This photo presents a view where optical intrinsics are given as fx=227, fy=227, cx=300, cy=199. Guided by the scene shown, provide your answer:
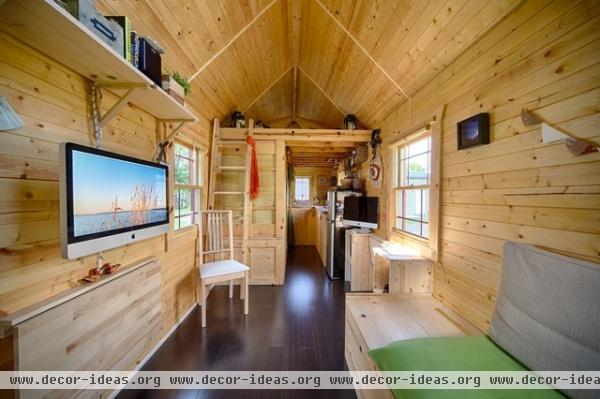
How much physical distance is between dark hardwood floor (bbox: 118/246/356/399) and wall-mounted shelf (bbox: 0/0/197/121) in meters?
2.02

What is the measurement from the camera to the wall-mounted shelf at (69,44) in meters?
0.81

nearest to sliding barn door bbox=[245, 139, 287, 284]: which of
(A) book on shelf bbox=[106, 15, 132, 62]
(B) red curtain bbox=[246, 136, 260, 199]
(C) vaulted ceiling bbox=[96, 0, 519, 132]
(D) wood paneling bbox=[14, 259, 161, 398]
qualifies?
(B) red curtain bbox=[246, 136, 260, 199]

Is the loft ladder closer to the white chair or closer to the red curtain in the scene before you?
the red curtain

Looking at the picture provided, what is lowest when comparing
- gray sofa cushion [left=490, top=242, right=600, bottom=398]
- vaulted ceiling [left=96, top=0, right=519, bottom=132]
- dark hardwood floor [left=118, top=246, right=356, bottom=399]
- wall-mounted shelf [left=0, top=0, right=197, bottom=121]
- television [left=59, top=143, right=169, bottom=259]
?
dark hardwood floor [left=118, top=246, right=356, bottom=399]

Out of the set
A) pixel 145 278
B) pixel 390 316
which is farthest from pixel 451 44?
pixel 145 278

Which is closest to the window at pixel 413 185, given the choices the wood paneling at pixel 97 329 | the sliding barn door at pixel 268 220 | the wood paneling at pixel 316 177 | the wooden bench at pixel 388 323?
the wooden bench at pixel 388 323

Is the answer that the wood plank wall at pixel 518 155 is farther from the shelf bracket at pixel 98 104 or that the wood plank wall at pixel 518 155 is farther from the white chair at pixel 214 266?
the shelf bracket at pixel 98 104

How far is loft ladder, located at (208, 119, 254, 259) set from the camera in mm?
3292

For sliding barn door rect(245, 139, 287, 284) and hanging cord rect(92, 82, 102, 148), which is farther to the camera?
sliding barn door rect(245, 139, 287, 284)

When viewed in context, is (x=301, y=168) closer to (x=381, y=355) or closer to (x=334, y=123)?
(x=334, y=123)

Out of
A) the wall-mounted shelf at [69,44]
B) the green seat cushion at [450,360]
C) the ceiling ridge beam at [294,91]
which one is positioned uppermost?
the ceiling ridge beam at [294,91]

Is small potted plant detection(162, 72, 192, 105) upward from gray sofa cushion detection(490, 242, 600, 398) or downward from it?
upward

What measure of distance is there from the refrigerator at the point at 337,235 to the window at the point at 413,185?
942 mm

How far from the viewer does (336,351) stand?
1960mm
